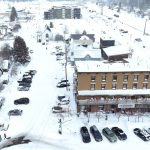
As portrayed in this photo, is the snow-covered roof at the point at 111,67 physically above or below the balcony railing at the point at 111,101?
above

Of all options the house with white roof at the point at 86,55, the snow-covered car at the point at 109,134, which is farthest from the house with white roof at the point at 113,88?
the house with white roof at the point at 86,55

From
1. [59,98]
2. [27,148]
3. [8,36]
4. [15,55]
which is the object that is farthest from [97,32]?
[27,148]

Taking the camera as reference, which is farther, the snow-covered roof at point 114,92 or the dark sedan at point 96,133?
the snow-covered roof at point 114,92

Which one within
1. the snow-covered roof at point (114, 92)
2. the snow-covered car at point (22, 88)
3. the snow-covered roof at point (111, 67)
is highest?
the snow-covered roof at point (111, 67)

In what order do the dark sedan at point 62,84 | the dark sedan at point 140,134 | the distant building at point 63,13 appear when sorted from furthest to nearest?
1. the distant building at point 63,13
2. the dark sedan at point 62,84
3. the dark sedan at point 140,134

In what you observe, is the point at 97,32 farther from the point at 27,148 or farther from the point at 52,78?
the point at 27,148

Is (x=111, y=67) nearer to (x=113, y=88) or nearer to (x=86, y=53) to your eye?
(x=113, y=88)

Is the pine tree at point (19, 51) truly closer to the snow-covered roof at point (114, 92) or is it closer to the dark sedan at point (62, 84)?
the dark sedan at point (62, 84)

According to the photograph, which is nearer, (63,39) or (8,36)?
(63,39)

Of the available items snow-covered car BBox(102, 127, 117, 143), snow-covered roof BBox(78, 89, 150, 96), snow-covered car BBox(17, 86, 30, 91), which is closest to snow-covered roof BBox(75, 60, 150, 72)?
snow-covered roof BBox(78, 89, 150, 96)
